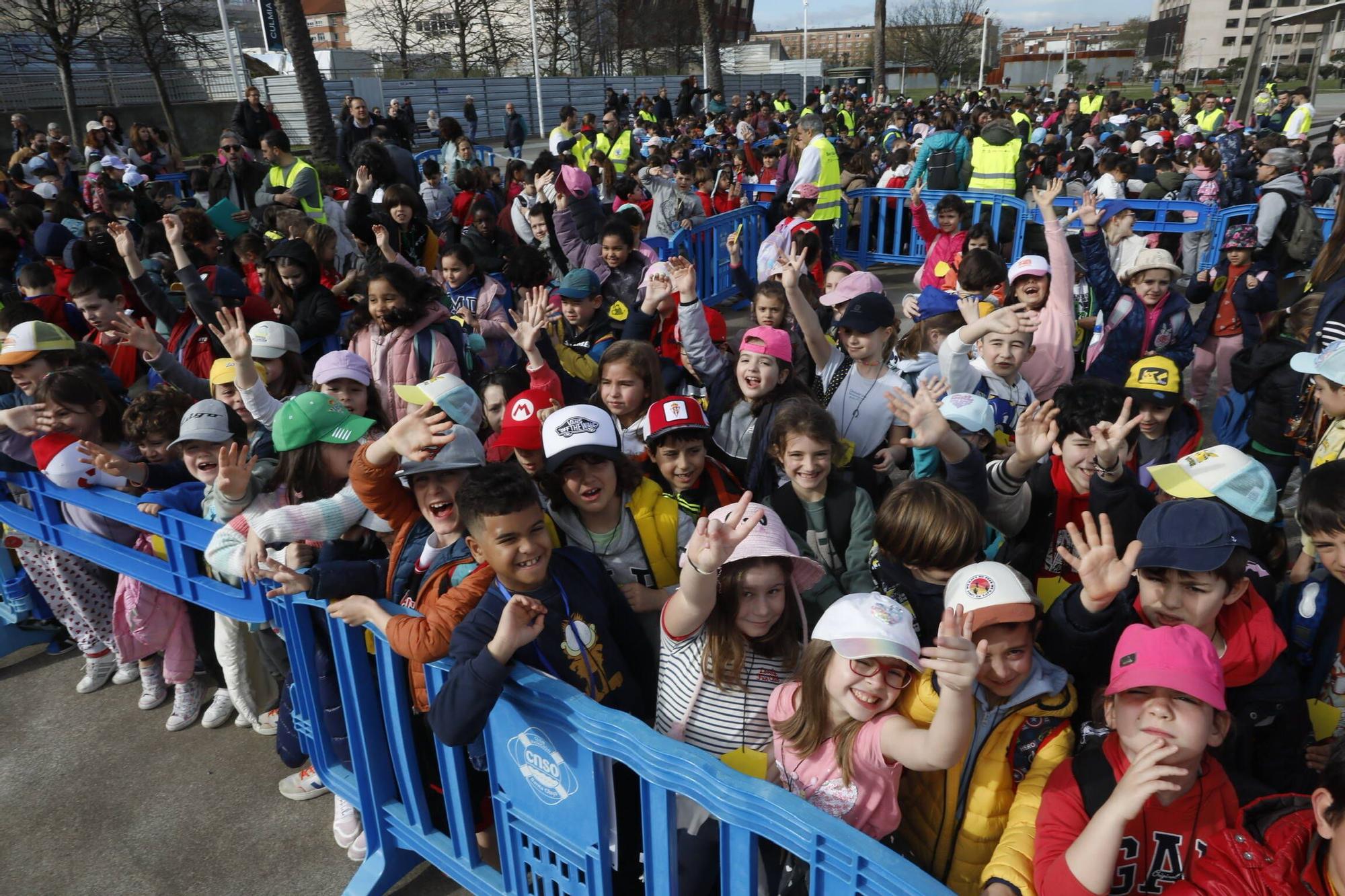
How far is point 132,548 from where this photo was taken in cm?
352

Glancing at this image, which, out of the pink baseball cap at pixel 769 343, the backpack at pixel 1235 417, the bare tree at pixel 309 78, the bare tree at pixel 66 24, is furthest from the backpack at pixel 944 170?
the bare tree at pixel 66 24

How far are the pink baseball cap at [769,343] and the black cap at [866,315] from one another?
1.33 ft

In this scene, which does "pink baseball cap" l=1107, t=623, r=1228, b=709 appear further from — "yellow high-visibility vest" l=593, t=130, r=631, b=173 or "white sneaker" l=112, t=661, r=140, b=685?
"yellow high-visibility vest" l=593, t=130, r=631, b=173

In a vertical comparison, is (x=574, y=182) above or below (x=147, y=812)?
above

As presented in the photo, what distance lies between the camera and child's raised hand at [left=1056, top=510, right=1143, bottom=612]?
2.23m

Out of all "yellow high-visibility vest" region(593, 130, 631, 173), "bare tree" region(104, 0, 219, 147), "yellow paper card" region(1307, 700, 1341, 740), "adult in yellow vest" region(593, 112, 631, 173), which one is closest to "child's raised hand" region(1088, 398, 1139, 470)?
"yellow paper card" region(1307, 700, 1341, 740)

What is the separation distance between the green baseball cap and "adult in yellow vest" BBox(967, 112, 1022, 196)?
9756mm

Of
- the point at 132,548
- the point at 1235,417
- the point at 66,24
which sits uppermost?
the point at 66,24

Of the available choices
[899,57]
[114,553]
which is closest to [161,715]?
[114,553]

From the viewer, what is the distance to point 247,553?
8.72 ft

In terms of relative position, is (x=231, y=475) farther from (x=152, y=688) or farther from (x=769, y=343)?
(x=769, y=343)

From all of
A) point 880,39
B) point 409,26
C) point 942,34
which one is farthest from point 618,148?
point 942,34

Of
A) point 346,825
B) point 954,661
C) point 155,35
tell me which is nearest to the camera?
point 954,661

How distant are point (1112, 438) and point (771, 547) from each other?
1.35 metres
